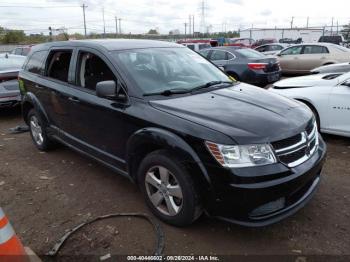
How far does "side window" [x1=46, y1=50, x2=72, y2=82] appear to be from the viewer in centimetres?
468

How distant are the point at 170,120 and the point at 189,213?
856 millimetres

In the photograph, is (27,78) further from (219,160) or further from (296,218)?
(296,218)

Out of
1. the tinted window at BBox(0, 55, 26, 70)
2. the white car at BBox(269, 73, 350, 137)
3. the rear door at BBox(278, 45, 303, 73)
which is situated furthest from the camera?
the rear door at BBox(278, 45, 303, 73)

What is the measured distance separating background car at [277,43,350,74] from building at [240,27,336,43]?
28334 millimetres

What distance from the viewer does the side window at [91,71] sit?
4030mm

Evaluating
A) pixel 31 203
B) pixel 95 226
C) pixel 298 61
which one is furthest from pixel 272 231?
pixel 298 61

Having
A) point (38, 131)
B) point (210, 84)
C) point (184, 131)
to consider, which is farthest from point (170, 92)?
point (38, 131)

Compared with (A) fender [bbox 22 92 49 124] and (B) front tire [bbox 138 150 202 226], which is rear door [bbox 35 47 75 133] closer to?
(A) fender [bbox 22 92 49 124]

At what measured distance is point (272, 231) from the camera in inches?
130

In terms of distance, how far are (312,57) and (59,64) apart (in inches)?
466

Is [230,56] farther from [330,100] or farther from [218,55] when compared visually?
[330,100]

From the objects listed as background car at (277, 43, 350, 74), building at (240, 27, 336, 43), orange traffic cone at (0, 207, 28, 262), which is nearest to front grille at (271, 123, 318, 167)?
orange traffic cone at (0, 207, 28, 262)

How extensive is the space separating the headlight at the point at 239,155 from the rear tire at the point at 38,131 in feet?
11.5

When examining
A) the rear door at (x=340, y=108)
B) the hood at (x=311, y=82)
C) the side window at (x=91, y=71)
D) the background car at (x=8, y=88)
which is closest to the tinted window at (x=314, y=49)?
the hood at (x=311, y=82)
